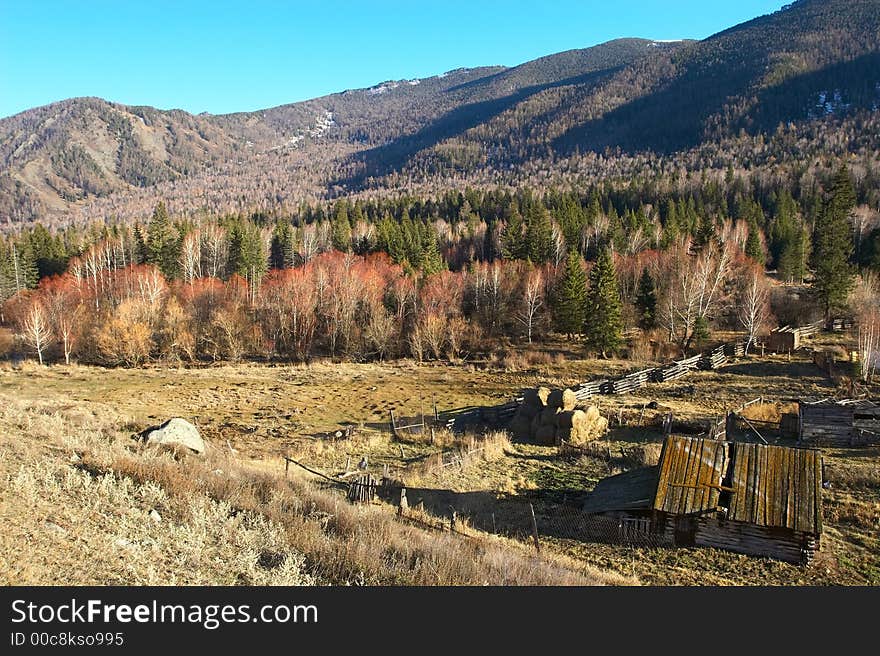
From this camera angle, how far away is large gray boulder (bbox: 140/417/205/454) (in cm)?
1877

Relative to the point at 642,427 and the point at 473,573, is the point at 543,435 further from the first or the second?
the point at 473,573

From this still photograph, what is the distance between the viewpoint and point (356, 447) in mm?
25500

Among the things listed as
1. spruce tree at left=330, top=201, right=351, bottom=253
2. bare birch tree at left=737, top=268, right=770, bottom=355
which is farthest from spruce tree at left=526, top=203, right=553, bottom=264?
spruce tree at left=330, top=201, right=351, bottom=253

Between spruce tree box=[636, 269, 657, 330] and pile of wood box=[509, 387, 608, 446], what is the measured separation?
2693 centimetres

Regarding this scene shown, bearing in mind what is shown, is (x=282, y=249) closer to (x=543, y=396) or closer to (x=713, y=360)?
(x=713, y=360)

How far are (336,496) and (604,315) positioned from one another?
38350 millimetres

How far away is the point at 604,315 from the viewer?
157ft

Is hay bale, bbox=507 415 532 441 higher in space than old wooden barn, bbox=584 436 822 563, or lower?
lower

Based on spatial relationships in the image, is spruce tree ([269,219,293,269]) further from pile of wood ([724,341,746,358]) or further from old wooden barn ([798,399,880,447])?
old wooden barn ([798,399,880,447])

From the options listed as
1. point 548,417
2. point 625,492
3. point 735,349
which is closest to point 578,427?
point 548,417

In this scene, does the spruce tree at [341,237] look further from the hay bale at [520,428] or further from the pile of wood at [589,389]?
the hay bale at [520,428]

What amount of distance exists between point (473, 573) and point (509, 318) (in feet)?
158

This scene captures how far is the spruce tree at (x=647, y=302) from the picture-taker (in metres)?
51.5

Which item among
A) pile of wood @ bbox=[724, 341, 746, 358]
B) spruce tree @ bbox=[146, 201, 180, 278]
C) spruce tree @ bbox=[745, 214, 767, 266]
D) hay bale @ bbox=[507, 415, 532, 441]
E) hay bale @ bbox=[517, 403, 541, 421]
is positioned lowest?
pile of wood @ bbox=[724, 341, 746, 358]
